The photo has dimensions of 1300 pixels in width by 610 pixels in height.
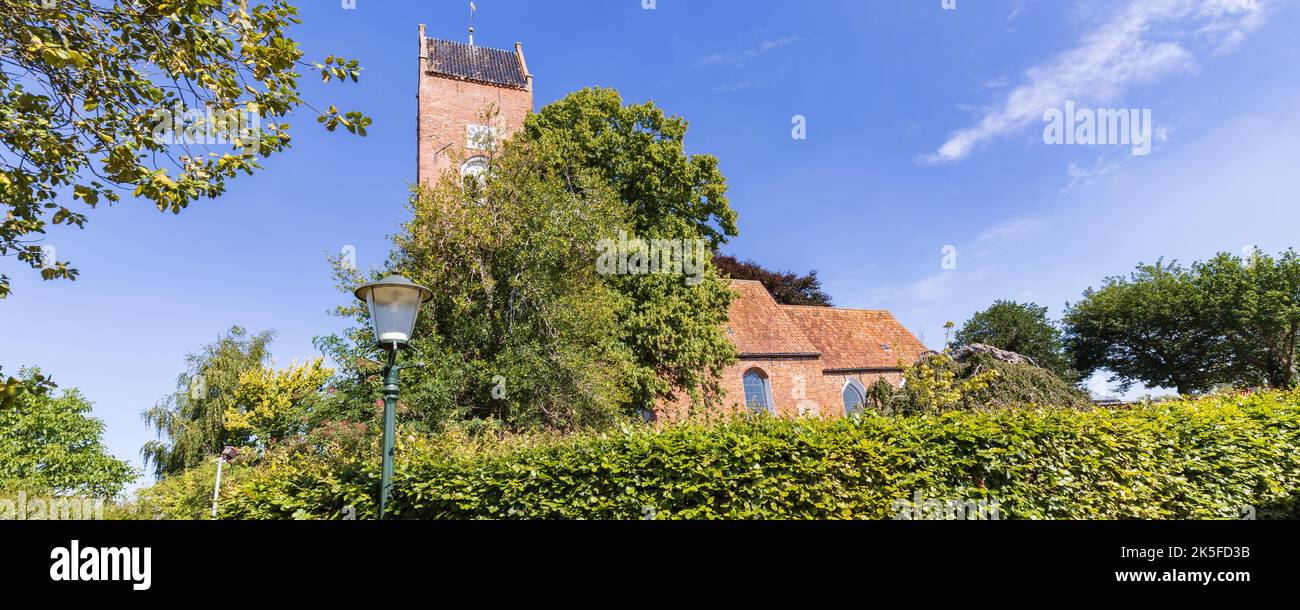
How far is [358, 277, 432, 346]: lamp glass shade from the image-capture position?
6203 millimetres

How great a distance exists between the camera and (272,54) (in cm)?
560

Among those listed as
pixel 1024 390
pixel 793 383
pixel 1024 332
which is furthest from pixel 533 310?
pixel 1024 332

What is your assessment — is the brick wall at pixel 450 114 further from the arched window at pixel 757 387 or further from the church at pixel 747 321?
the arched window at pixel 757 387

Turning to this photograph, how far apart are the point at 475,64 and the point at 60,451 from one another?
24.7 m

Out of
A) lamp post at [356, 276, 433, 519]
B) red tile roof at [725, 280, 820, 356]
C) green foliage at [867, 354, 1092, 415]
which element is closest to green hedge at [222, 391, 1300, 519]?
lamp post at [356, 276, 433, 519]

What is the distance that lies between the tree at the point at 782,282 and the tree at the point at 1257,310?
22801 millimetres

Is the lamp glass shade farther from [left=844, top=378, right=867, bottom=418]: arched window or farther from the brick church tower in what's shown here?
[left=844, top=378, right=867, bottom=418]: arched window

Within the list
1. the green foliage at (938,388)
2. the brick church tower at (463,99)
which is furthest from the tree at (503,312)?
the green foliage at (938,388)

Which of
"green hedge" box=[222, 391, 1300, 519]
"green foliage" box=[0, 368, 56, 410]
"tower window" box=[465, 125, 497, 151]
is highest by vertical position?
"tower window" box=[465, 125, 497, 151]

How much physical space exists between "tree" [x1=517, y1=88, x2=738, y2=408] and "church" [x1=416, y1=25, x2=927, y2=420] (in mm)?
1194

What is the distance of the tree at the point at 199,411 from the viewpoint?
1070 inches

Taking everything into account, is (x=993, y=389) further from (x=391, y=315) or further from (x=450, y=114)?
(x=450, y=114)

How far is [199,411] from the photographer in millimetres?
28078

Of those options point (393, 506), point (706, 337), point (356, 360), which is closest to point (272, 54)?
point (393, 506)
